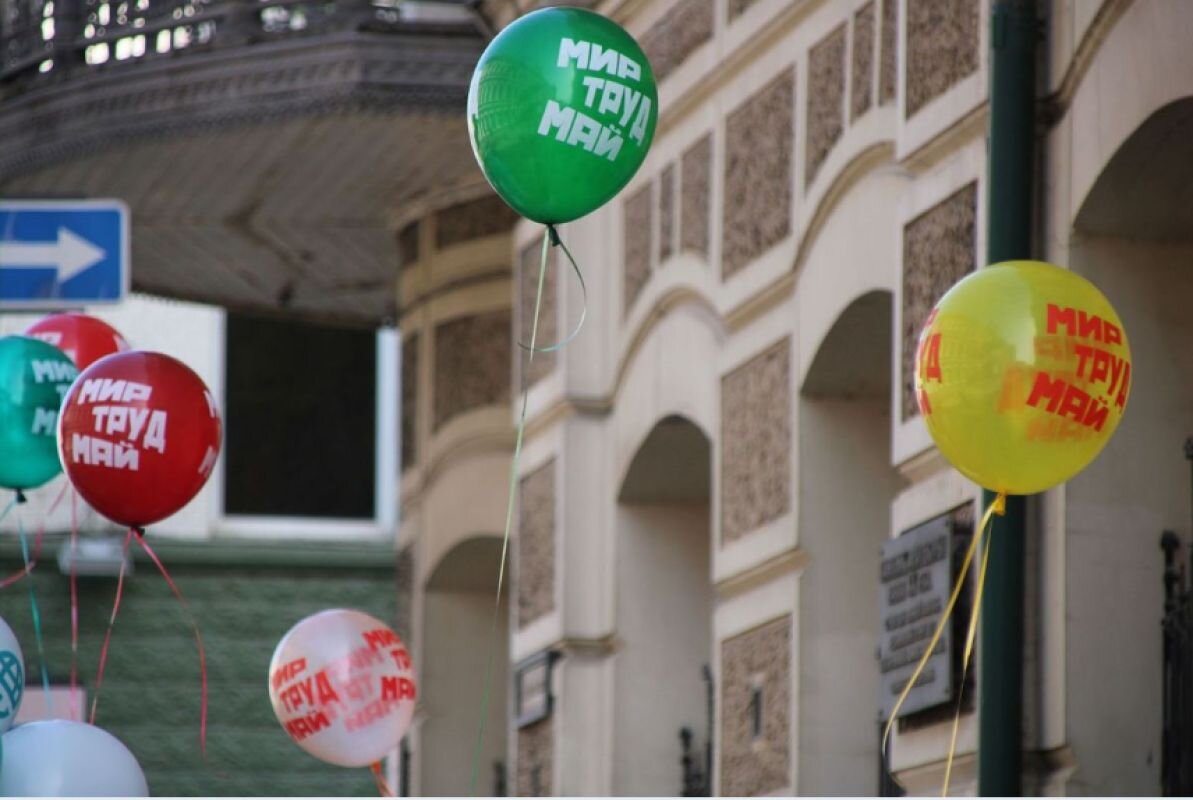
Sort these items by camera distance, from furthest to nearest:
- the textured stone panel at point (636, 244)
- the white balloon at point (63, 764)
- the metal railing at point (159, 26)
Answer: the metal railing at point (159, 26)
the textured stone panel at point (636, 244)
the white balloon at point (63, 764)

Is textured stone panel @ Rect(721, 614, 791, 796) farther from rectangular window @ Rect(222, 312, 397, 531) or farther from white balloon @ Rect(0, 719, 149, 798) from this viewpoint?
rectangular window @ Rect(222, 312, 397, 531)

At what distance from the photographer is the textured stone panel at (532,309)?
37.1 feet

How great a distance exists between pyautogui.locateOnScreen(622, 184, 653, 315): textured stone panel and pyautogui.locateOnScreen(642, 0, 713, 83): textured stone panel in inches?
20.0

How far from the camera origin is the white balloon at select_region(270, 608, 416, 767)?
A: 29.0 ft

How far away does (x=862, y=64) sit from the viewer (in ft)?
28.1

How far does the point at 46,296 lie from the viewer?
9562 mm

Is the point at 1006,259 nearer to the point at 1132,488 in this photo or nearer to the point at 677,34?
the point at 1132,488

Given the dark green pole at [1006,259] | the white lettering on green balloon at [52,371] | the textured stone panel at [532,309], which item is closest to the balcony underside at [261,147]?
the textured stone panel at [532,309]

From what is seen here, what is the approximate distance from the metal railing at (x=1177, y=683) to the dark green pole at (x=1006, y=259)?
15.0 inches

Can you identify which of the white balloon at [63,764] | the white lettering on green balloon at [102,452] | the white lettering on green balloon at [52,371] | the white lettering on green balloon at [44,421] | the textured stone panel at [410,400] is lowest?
the white balloon at [63,764]

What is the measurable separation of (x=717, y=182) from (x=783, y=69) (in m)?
0.72

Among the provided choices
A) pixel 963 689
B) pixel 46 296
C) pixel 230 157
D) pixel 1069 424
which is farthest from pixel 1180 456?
pixel 230 157

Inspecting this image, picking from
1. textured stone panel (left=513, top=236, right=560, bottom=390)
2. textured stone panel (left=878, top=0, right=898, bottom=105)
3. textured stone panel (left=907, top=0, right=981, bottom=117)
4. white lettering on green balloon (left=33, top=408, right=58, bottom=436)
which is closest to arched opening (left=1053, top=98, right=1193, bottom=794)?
textured stone panel (left=907, top=0, right=981, bottom=117)

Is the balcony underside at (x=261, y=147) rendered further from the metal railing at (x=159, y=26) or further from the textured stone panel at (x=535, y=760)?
the textured stone panel at (x=535, y=760)
